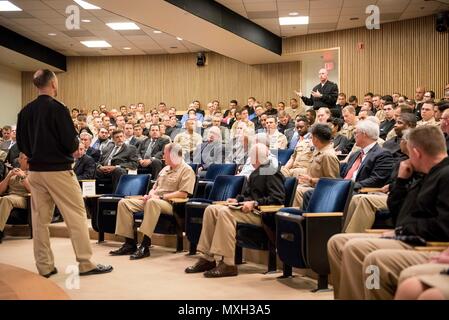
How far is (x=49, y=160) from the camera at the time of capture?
4.01 meters

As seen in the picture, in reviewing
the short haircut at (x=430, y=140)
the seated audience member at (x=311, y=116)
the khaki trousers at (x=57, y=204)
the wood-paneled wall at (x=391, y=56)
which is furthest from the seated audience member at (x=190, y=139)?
the short haircut at (x=430, y=140)

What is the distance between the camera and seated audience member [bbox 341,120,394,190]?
14.3 feet

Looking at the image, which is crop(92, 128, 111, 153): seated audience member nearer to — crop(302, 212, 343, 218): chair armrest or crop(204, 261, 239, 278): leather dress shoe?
crop(204, 261, 239, 278): leather dress shoe

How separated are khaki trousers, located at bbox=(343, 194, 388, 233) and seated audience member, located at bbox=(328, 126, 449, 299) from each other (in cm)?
88

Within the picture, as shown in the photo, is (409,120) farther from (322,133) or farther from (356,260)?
(356,260)

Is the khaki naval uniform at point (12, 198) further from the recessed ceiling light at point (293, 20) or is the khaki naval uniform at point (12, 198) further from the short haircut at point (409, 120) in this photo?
the recessed ceiling light at point (293, 20)

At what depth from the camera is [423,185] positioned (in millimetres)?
2680

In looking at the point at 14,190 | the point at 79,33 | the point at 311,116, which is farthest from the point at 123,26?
the point at 14,190

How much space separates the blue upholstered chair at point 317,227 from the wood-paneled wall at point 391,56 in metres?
7.83

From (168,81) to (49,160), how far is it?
11.3 meters

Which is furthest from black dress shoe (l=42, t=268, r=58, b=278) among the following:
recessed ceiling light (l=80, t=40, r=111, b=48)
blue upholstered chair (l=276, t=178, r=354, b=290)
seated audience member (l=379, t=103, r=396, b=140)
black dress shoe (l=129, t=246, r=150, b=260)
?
recessed ceiling light (l=80, t=40, r=111, b=48)

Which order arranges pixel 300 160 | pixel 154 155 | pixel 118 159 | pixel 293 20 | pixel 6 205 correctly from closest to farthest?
1. pixel 300 160
2. pixel 6 205
3. pixel 118 159
4. pixel 154 155
5. pixel 293 20

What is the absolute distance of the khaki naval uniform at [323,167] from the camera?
15.5ft

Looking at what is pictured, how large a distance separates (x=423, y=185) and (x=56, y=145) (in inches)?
102
